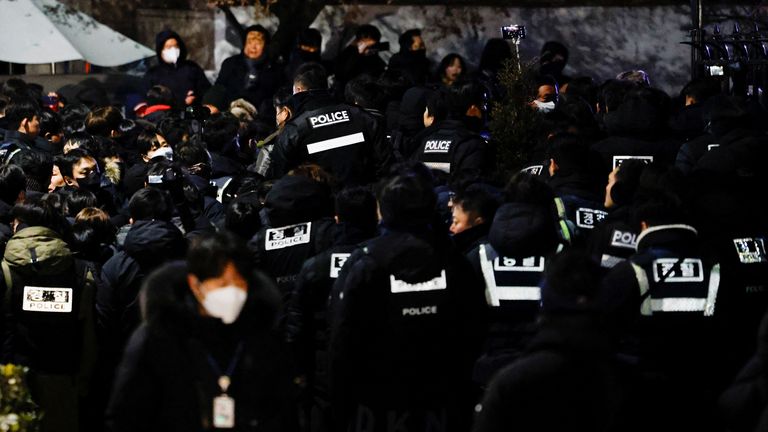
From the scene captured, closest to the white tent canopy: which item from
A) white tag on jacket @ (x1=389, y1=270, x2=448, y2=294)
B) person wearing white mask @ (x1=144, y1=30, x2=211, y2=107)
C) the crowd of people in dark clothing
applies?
person wearing white mask @ (x1=144, y1=30, x2=211, y2=107)

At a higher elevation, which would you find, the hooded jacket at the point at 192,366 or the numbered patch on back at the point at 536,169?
the numbered patch on back at the point at 536,169

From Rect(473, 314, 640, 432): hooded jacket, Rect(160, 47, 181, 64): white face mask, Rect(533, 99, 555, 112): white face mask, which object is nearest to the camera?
Rect(473, 314, 640, 432): hooded jacket

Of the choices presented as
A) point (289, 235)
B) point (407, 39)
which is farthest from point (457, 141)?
point (407, 39)

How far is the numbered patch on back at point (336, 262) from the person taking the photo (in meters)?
7.46

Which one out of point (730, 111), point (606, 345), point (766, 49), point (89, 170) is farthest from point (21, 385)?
point (766, 49)

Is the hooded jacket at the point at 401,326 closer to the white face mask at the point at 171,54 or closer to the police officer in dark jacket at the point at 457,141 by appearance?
the police officer in dark jacket at the point at 457,141

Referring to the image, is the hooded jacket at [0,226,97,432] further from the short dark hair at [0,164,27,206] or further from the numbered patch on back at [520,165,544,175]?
the numbered patch on back at [520,165,544,175]

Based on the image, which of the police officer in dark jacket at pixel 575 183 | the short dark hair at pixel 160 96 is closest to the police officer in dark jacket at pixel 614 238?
the police officer in dark jacket at pixel 575 183

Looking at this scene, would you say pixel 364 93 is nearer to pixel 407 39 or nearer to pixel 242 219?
pixel 242 219

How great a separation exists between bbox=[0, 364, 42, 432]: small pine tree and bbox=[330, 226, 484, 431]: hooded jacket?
1487 mm

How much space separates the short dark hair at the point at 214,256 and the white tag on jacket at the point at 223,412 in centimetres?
45

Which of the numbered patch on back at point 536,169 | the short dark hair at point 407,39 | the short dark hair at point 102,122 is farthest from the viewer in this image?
the short dark hair at point 407,39

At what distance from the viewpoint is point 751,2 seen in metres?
16.2

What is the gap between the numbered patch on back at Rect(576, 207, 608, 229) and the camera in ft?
27.5
